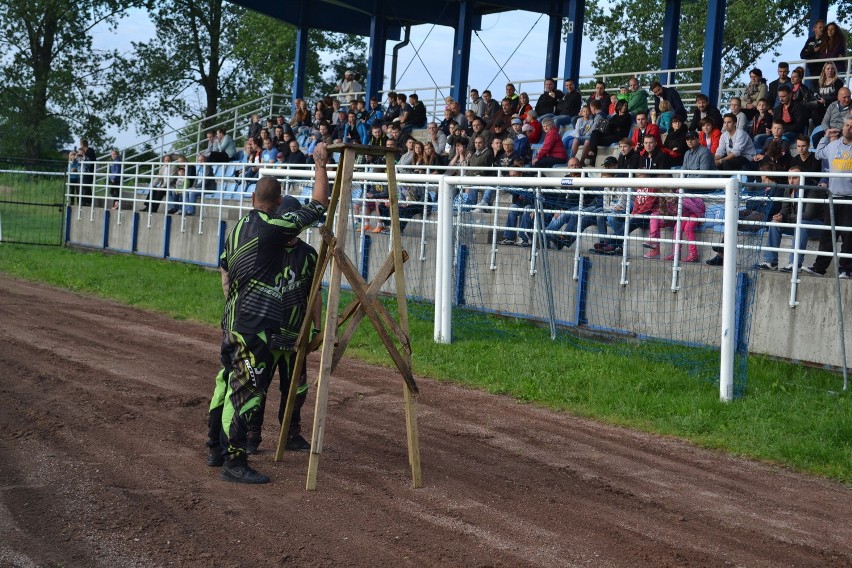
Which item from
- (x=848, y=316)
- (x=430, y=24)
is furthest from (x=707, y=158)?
(x=430, y=24)

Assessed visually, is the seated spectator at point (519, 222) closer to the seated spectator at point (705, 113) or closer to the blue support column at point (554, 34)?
the seated spectator at point (705, 113)

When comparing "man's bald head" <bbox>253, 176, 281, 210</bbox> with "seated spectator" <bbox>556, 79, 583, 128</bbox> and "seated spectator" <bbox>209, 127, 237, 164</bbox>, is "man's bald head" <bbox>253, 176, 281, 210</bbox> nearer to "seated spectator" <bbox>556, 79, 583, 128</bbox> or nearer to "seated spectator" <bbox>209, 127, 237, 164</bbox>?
"seated spectator" <bbox>556, 79, 583, 128</bbox>

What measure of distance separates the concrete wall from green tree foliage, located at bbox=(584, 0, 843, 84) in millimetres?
29702

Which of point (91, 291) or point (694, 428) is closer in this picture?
point (694, 428)

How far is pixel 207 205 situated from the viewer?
2072cm

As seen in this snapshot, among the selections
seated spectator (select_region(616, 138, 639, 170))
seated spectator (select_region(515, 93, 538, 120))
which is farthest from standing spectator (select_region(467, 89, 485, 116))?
seated spectator (select_region(616, 138, 639, 170))

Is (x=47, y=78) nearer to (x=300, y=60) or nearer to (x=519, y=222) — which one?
(x=300, y=60)

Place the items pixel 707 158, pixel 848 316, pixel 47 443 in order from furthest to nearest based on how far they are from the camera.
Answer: pixel 707 158 → pixel 848 316 → pixel 47 443

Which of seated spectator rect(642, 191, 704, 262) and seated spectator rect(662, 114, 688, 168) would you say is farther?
seated spectator rect(662, 114, 688, 168)

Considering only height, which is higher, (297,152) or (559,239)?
(297,152)

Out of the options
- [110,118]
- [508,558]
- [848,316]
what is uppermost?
[110,118]

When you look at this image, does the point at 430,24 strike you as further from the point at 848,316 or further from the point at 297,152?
the point at 848,316

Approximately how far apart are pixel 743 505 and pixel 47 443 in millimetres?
4969

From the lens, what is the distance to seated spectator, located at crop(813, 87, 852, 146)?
1320 centimetres
